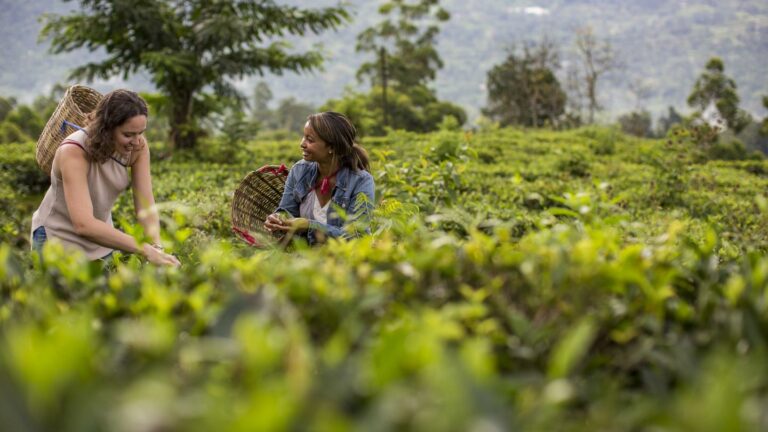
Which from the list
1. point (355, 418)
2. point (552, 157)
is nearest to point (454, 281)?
point (355, 418)

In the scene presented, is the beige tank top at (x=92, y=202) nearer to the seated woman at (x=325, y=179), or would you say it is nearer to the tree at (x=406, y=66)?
the seated woman at (x=325, y=179)

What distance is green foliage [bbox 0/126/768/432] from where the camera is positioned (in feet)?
2.37

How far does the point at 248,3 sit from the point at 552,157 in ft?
21.7

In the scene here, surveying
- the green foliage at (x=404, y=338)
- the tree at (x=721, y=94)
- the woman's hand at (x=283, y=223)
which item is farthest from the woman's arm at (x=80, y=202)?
the tree at (x=721, y=94)

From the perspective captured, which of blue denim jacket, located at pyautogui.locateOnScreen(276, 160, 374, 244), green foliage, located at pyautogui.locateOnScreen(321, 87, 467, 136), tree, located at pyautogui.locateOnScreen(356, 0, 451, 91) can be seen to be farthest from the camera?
tree, located at pyautogui.locateOnScreen(356, 0, 451, 91)

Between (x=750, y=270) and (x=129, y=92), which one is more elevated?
(x=129, y=92)

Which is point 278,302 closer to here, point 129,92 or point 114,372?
point 114,372

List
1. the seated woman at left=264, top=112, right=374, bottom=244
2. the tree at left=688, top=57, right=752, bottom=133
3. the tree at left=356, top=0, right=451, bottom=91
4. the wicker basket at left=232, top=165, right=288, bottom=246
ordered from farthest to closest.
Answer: the tree at left=688, top=57, right=752, bottom=133 → the tree at left=356, top=0, right=451, bottom=91 → the wicker basket at left=232, top=165, right=288, bottom=246 → the seated woman at left=264, top=112, right=374, bottom=244

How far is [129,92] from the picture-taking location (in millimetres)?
2812

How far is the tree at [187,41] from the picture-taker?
11.1 meters

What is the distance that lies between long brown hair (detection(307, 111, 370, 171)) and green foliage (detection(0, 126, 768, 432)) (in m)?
1.64

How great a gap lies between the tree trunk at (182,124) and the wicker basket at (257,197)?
310 inches

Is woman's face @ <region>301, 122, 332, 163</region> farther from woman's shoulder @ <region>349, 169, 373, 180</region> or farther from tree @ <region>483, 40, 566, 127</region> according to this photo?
tree @ <region>483, 40, 566, 127</region>

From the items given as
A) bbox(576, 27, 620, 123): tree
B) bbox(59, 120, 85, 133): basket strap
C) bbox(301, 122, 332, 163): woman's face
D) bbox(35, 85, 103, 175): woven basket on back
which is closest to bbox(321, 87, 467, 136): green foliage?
bbox(576, 27, 620, 123): tree
